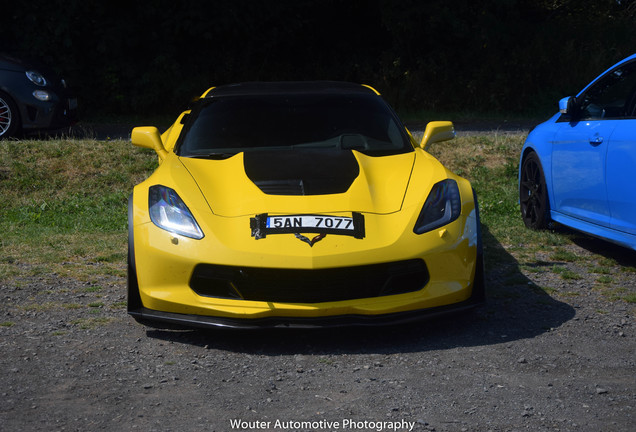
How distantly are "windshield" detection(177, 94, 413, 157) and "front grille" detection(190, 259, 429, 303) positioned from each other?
1.22 m

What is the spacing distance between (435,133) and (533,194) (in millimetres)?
1920

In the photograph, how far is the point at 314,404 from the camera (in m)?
3.57

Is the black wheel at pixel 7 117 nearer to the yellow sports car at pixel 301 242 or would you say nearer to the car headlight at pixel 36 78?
the car headlight at pixel 36 78

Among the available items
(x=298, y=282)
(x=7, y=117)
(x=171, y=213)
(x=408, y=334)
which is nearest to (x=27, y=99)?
(x=7, y=117)

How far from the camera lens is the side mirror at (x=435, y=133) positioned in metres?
6.00

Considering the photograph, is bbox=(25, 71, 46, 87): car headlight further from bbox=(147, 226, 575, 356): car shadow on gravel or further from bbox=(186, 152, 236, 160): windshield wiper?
bbox=(147, 226, 575, 356): car shadow on gravel

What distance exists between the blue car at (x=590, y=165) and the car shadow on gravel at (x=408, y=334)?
1051 mm

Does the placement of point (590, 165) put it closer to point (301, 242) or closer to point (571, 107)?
point (571, 107)

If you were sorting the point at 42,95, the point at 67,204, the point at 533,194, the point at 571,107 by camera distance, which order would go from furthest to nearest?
the point at 42,95 < the point at 67,204 < the point at 533,194 < the point at 571,107

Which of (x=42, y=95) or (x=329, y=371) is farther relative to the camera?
(x=42, y=95)

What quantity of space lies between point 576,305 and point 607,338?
73cm

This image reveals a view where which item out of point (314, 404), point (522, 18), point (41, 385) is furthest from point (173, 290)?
point (522, 18)

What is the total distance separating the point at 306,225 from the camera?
4.50 meters

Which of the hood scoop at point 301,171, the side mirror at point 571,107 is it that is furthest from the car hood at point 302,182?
the side mirror at point 571,107
